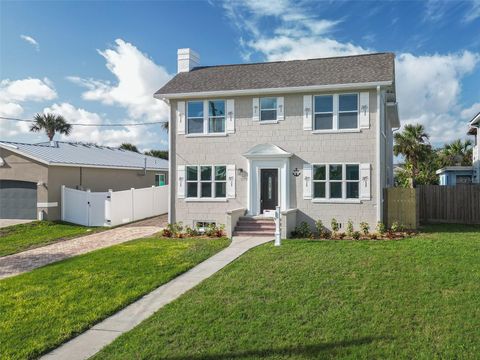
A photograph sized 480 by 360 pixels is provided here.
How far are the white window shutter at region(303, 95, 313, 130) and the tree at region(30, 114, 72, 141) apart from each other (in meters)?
33.9

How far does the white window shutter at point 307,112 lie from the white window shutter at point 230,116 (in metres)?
2.85

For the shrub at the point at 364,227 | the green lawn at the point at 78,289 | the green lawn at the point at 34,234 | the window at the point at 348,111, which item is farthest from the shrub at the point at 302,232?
the green lawn at the point at 34,234

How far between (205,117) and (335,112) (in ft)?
17.2

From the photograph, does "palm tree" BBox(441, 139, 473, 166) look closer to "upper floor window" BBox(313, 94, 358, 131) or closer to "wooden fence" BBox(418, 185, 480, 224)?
"wooden fence" BBox(418, 185, 480, 224)

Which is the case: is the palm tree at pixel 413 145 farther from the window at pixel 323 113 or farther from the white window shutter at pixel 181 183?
the white window shutter at pixel 181 183

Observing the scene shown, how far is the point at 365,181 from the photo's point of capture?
14547 mm

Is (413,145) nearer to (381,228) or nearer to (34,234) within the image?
(381,228)

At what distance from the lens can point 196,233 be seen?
614 inches

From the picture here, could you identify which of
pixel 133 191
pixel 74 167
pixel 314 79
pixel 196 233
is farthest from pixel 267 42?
pixel 74 167

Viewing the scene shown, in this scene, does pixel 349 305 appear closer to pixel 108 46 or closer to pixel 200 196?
pixel 200 196

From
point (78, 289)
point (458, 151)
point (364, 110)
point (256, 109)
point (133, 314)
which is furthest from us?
point (458, 151)

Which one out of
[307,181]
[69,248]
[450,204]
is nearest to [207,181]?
[307,181]

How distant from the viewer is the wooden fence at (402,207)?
14.9 m

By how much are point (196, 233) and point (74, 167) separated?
30.0 ft
